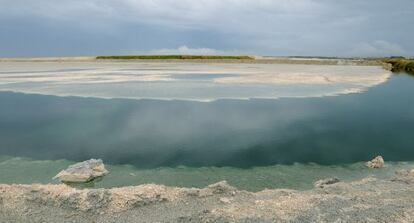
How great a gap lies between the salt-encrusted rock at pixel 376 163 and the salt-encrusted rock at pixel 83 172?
755cm

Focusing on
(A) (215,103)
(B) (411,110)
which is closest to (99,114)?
(A) (215,103)

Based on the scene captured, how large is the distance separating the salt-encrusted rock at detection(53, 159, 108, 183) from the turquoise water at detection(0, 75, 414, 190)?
13.2 inches

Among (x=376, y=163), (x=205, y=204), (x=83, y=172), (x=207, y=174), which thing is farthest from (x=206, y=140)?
(x=205, y=204)

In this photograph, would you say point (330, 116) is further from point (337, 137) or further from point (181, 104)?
point (181, 104)

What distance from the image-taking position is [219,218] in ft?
25.9

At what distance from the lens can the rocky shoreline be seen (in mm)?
8031

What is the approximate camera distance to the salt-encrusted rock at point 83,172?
10.9 m

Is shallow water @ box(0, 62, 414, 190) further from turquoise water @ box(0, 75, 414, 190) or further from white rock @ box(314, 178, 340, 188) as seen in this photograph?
white rock @ box(314, 178, 340, 188)

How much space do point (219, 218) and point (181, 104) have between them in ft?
47.2

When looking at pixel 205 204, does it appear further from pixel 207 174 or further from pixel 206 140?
pixel 206 140

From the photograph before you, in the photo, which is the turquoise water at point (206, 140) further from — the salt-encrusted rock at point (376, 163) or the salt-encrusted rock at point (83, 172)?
the salt-encrusted rock at point (83, 172)

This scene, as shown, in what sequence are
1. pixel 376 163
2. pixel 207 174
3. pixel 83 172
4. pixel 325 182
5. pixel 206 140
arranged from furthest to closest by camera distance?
1. pixel 206 140
2. pixel 376 163
3. pixel 207 174
4. pixel 83 172
5. pixel 325 182

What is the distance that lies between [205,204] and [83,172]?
387 centimetres

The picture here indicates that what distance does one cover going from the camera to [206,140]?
1484 centimetres
